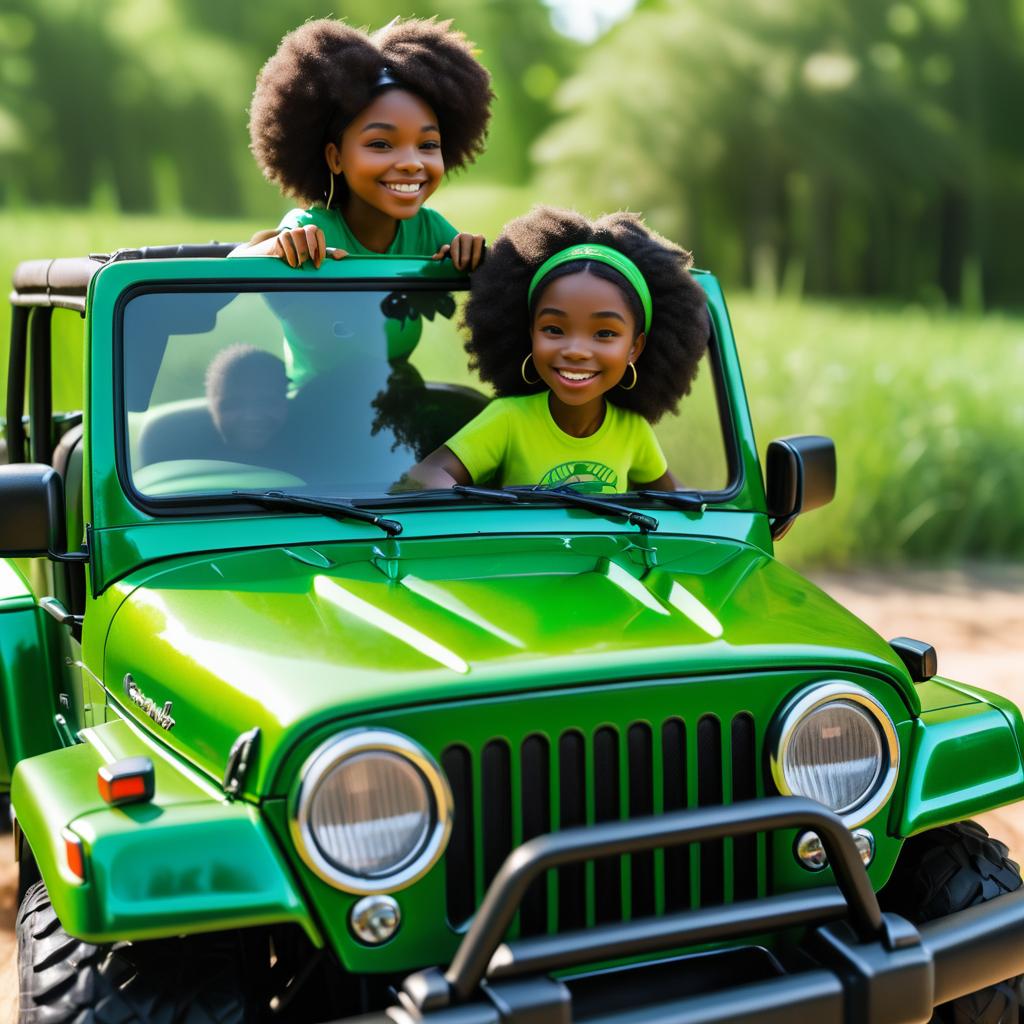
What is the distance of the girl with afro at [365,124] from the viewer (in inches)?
146

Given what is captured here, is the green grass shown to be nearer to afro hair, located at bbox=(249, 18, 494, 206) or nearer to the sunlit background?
afro hair, located at bbox=(249, 18, 494, 206)

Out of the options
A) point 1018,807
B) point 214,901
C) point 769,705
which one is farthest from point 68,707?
point 1018,807

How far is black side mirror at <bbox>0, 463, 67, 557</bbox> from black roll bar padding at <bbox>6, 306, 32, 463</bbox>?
1305mm

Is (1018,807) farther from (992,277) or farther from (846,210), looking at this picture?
(992,277)

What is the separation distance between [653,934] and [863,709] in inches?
24.7

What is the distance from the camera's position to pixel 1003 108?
28.2 metres

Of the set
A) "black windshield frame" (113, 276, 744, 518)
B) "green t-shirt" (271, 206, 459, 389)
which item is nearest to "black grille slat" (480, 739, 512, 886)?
"black windshield frame" (113, 276, 744, 518)

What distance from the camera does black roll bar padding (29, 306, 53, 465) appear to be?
157 inches

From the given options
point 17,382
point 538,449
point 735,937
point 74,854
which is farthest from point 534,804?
point 17,382

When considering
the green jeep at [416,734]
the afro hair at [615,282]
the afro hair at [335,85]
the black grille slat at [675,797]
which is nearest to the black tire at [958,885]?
the green jeep at [416,734]

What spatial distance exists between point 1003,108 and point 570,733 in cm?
2877

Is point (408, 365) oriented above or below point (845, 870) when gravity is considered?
above

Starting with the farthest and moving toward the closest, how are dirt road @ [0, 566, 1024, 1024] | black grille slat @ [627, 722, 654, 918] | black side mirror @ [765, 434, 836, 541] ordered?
1. dirt road @ [0, 566, 1024, 1024]
2. black side mirror @ [765, 434, 836, 541]
3. black grille slat @ [627, 722, 654, 918]

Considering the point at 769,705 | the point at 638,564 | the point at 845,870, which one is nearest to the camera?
the point at 845,870
